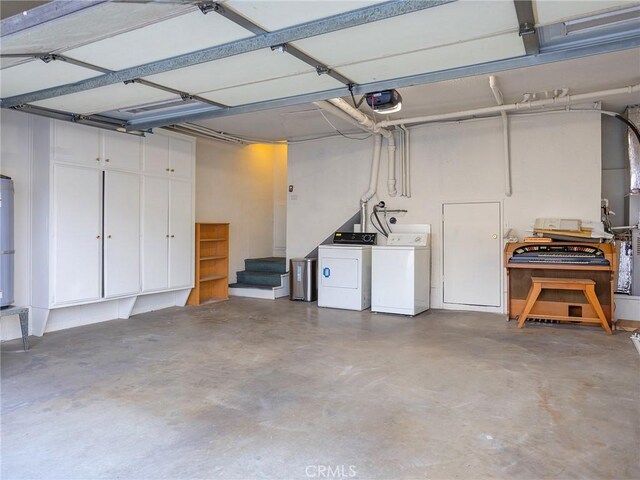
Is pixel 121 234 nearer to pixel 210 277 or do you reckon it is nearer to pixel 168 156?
pixel 168 156

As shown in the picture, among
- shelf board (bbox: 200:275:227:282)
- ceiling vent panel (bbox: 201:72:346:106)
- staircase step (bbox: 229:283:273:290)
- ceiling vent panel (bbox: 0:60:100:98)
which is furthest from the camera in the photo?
staircase step (bbox: 229:283:273:290)

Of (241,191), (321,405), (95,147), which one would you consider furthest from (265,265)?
(321,405)

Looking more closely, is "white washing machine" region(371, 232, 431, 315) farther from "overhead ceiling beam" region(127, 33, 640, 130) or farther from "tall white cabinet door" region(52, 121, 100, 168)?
"tall white cabinet door" region(52, 121, 100, 168)

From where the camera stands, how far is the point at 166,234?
222 inches

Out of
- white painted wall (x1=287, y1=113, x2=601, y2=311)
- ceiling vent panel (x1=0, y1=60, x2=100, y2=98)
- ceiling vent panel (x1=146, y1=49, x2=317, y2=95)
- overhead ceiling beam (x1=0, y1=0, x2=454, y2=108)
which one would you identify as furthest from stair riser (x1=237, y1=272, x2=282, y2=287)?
ceiling vent panel (x1=0, y1=60, x2=100, y2=98)

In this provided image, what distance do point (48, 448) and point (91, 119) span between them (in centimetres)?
345

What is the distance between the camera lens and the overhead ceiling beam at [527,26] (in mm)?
2074

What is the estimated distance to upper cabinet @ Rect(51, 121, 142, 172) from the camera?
173 inches

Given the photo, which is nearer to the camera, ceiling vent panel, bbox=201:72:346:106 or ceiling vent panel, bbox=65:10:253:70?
ceiling vent panel, bbox=65:10:253:70

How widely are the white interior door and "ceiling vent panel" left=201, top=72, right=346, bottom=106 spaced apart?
10.9ft

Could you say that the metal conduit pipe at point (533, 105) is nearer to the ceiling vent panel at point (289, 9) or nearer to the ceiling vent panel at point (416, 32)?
the ceiling vent panel at point (416, 32)

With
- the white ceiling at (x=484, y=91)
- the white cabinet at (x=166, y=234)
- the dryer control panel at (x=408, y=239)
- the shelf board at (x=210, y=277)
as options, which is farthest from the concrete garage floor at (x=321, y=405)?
the white ceiling at (x=484, y=91)

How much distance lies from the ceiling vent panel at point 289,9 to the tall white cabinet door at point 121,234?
346cm

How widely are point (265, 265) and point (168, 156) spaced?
2.79 m
